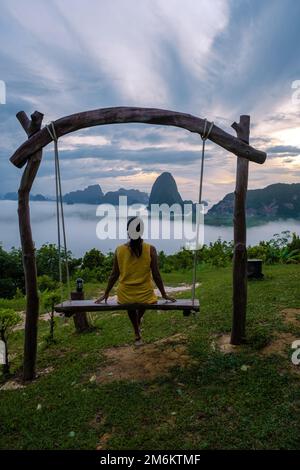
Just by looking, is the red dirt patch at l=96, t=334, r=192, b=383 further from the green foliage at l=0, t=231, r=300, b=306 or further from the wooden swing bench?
the green foliage at l=0, t=231, r=300, b=306

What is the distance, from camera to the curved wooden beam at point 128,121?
518 cm

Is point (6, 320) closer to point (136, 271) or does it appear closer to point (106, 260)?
point (136, 271)

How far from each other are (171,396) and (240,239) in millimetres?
2207

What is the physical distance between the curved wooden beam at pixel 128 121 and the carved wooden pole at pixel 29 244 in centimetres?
15

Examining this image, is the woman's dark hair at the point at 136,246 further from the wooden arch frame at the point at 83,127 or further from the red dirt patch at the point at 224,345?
the red dirt patch at the point at 224,345

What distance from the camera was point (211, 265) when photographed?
14.7 m

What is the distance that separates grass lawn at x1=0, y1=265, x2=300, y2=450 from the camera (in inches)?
151

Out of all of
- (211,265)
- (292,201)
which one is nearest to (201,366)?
(211,265)

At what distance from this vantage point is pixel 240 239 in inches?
219

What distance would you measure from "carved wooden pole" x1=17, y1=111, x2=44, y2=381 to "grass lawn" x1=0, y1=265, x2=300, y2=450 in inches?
16.6

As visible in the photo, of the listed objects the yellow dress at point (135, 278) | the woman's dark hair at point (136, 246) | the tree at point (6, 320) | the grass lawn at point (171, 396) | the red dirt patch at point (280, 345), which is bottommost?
the grass lawn at point (171, 396)

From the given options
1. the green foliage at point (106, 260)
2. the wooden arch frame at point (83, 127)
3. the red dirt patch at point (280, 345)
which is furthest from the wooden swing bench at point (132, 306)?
the green foliage at point (106, 260)

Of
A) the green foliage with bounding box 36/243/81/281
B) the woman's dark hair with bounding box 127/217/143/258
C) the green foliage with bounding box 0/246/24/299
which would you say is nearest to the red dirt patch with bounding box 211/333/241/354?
the woman's dark hair with bounding box 127/217/143/258
